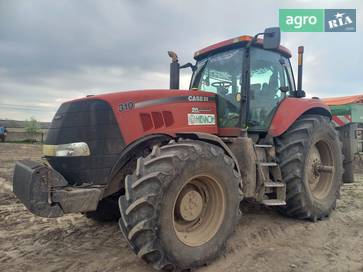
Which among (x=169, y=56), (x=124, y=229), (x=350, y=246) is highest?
(x=169, y=56)

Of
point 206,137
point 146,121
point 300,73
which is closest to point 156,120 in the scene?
point 146,121

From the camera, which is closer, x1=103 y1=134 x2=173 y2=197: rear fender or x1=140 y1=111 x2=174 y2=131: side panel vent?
x1=103 y1=134 x2=173 y2=197: rear fender

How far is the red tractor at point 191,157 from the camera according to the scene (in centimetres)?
363

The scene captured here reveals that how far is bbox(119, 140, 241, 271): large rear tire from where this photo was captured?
3.47m

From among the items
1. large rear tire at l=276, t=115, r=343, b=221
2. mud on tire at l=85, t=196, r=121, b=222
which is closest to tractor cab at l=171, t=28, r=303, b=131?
large rear tire at l=276, t=115, r=343, b=221

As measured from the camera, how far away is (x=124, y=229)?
11.6ft

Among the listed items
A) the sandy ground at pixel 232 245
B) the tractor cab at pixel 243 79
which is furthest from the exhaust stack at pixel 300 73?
the sandy ground at pixel 232 245

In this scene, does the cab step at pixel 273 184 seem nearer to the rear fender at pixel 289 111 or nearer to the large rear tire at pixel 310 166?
the large rear tire at pixel 310 166

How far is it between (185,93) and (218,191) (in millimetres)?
1314

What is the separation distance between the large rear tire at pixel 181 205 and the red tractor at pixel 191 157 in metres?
0.01

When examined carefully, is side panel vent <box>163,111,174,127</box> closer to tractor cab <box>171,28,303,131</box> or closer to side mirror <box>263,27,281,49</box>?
tractor cab <box>171,28,303,131</box>

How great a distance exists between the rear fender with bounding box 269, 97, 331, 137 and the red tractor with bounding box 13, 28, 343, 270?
16mm

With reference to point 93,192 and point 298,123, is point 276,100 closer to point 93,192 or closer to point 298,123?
point 298,123

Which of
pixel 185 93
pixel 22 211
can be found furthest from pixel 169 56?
pixel 22 211
